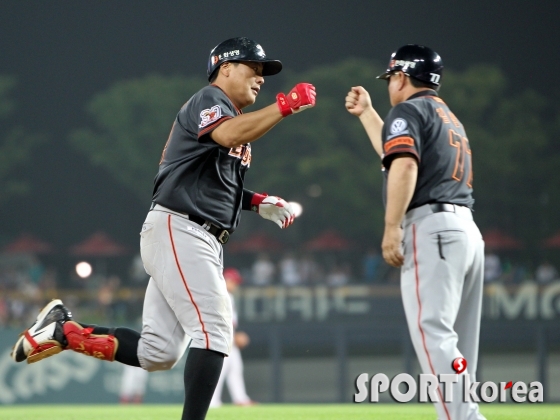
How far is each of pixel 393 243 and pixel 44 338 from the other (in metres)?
1.94

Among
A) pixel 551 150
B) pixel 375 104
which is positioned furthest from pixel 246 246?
pixel 551 150

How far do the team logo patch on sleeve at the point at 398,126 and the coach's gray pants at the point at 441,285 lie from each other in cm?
40

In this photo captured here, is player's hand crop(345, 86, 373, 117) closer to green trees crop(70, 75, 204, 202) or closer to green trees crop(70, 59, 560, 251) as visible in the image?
green trees crop(70, 59, 560, 251)

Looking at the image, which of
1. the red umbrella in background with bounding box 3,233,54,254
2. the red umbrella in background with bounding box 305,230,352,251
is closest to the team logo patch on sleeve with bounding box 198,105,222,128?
the red umbrella in background with bounding box 305,230,352,251

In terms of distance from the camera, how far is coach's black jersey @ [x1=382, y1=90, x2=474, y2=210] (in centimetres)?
406

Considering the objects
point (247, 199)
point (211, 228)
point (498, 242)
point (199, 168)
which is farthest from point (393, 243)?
point (498, 242)

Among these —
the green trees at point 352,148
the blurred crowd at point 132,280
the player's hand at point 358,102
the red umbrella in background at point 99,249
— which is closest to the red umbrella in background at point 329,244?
the blurred crowd at point 132,280

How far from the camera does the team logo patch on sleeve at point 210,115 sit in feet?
13.6

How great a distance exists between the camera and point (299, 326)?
1428 centimetres

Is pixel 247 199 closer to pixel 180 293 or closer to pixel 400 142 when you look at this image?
pixel 180 293

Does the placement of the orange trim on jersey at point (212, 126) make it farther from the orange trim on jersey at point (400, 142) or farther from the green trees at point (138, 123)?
the green trees at point (138, 123)

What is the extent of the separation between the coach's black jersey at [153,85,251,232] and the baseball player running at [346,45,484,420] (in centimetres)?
83

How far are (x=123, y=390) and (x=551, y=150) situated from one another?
28845 millimetres

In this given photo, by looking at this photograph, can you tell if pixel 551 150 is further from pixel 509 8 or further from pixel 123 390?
pixel 123 390
